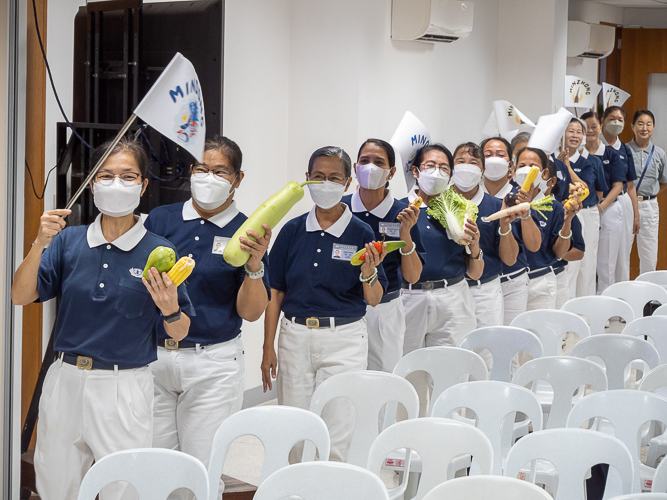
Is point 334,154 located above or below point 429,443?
above

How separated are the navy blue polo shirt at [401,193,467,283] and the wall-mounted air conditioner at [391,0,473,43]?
2.06 meters

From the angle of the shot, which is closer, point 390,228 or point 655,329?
point 390,228

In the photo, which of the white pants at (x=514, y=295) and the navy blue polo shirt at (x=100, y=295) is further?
the white pants at (x=514, y=295)

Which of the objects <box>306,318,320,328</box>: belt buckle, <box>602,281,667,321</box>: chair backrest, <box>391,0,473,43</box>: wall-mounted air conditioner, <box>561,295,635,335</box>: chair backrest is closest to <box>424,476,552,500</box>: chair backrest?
<box>306,318,320,328</box>: belt buckle

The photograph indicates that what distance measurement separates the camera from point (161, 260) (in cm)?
260

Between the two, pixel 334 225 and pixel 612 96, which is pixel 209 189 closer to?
pixel 334 225

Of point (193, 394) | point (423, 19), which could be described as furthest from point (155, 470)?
point (423, 19)

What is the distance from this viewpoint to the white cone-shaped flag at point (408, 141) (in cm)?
437

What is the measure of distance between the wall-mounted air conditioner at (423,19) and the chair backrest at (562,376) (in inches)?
130

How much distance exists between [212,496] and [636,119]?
25.0 feet

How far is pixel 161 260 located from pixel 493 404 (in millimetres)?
1351

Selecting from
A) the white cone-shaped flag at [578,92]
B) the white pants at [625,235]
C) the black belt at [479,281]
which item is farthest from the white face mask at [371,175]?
the white pants at [625,235]

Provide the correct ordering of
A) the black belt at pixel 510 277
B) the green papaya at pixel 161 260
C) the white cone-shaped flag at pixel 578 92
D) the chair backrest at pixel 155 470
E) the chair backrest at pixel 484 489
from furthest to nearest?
the white cone-shaped flag at pixel 578 92, the black belt at pixel 510 277, the green papaya at pixel 161 260, the chair backrest at pixel 155 470, the chair backrest at pixel 484 489

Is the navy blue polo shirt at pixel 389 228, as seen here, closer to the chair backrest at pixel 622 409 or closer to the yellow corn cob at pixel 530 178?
the yellow corn cob at pixel 530 178
